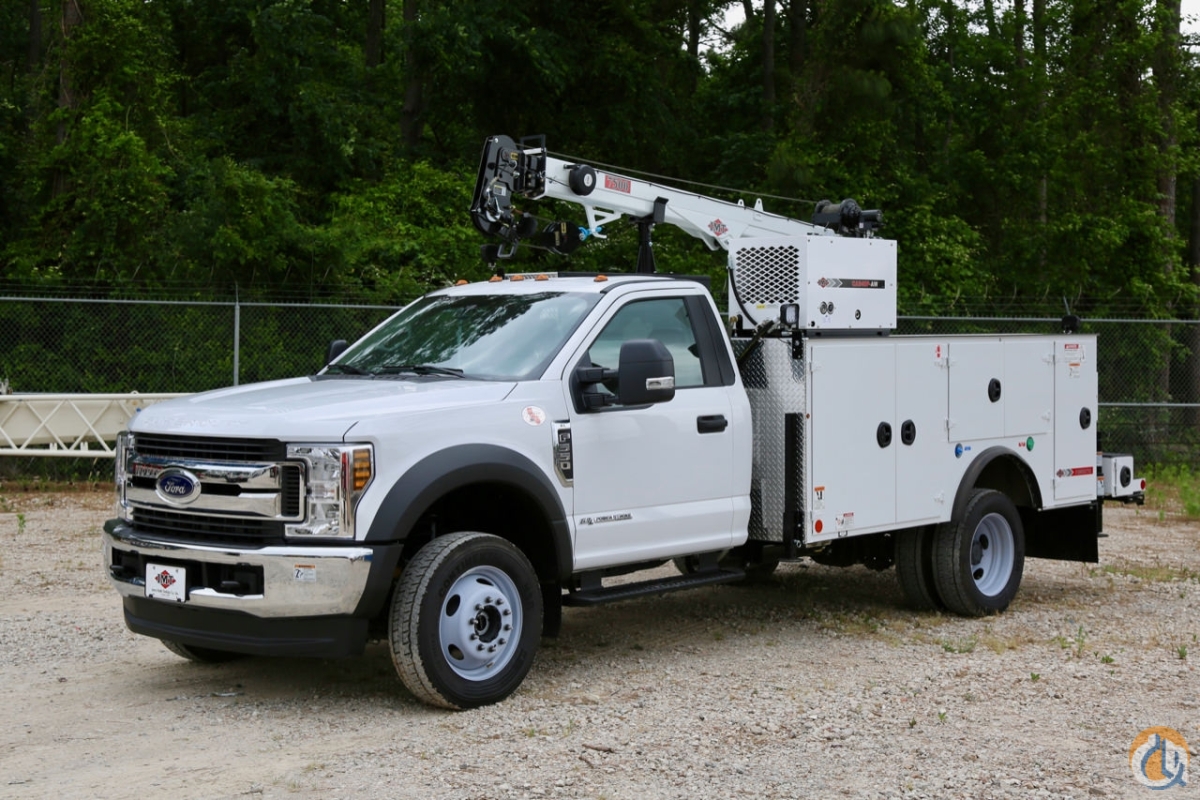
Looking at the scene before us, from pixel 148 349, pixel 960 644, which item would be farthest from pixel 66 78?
pixel 960 644

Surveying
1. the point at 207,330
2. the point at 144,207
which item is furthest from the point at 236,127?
the point at 207,330

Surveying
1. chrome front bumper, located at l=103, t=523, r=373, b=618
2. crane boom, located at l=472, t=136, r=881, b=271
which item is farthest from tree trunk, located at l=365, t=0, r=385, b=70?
chrome front bumper, located at l=103, t=523, r=373, b=618

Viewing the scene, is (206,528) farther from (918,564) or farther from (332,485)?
(918,564)

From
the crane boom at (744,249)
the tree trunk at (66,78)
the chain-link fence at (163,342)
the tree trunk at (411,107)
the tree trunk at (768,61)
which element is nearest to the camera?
the crane boom at (744,249)

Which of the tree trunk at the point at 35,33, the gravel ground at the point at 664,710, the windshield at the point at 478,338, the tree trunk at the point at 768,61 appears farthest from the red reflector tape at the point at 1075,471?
the tree trunk at the point at 35,33

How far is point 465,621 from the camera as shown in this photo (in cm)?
682

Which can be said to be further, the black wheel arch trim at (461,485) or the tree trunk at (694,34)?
the tree trunk at (694,34)

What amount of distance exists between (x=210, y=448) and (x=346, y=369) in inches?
56.7

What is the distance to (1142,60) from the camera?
85.8 feet

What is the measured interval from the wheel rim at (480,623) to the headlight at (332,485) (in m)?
0.66

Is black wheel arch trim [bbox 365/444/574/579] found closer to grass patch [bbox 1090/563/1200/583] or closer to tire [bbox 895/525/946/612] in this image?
tire [bbox 895/525/946/612]

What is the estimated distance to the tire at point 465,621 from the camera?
6.61m

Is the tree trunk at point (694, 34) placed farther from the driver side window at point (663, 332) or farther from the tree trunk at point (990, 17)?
the driver side window at point (663, 332)

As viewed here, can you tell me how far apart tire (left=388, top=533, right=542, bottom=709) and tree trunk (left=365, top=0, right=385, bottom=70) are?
24328 mm
